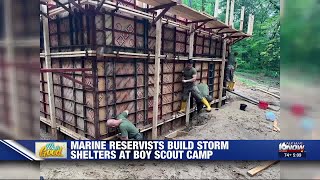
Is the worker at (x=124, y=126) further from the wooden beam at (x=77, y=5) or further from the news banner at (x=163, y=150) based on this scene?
the wooden beam at (x=77, y=5)

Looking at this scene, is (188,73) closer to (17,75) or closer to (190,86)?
(190,86)

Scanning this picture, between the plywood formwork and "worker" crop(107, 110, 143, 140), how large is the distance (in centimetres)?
16

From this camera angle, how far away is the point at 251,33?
177 inches

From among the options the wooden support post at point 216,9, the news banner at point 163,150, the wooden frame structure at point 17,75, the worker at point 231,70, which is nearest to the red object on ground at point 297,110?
the news banner at point 163,150

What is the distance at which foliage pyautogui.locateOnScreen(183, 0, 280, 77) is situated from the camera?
411cm

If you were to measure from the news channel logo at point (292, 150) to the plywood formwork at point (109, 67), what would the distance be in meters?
2.45

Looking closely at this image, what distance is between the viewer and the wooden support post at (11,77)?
3666mm

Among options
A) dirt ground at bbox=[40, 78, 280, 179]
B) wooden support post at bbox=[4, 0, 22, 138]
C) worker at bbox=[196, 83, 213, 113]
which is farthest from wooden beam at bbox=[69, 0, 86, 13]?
worker at bbox=[196, 83, 213, 113]

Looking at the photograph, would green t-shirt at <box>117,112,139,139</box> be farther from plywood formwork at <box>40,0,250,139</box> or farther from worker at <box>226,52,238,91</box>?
worker at <box>226,52,238,91</box>

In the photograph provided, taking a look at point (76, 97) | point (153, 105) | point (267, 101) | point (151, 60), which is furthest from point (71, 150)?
point (267, 101)

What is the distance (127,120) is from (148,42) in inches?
70.3

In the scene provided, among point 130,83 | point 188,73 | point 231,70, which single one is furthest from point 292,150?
point 130,83

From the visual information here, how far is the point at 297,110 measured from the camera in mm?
4027

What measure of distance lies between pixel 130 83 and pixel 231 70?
2.89m
